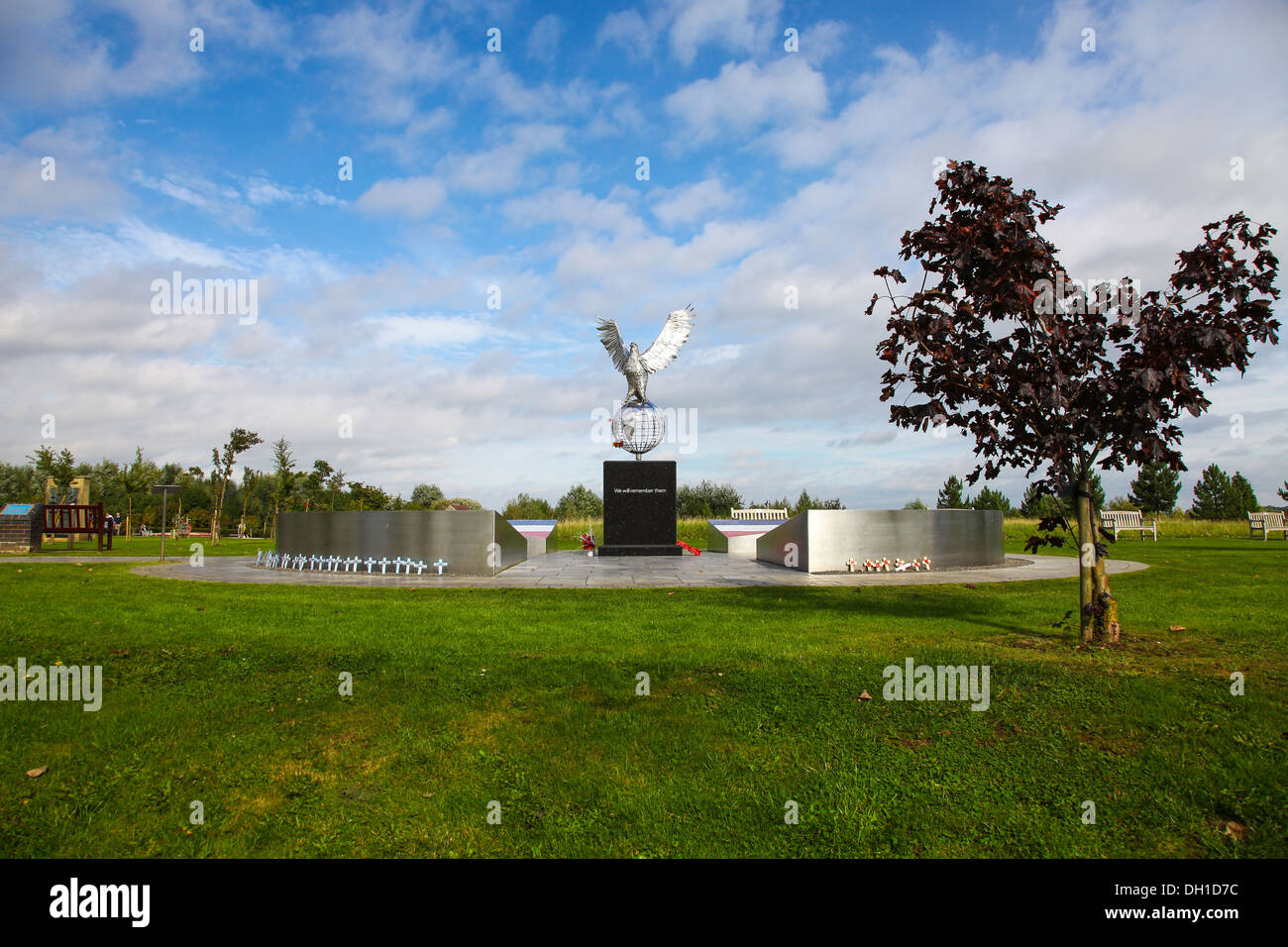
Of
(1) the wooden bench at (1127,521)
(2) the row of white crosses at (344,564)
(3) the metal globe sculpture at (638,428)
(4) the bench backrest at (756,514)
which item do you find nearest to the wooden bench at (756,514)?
(4) the bench backrest at (756,514)

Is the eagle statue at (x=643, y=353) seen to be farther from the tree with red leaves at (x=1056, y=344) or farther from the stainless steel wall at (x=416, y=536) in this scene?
the tree with red leaves at (x=1056, y=344)

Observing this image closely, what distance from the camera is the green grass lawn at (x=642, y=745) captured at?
10.6 ft

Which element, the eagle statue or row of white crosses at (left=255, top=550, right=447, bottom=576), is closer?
row of white crosses at (left=255, top=550, right=447, bottom=576)

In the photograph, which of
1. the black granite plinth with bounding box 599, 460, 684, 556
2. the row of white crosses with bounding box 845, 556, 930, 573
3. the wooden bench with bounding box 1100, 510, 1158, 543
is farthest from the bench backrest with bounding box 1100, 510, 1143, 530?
the black granite plinth with bounding box 599, 460, 684, 556

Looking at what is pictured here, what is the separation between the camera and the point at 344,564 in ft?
51.1

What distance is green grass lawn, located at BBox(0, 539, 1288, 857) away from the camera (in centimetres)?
323

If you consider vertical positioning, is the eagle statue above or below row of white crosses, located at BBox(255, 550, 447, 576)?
above

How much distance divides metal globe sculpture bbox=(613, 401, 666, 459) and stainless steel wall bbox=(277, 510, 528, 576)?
10129 mm

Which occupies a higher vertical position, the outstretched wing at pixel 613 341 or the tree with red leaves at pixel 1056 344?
the outstretched wing at pixel 613 341

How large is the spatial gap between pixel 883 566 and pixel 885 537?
0.70 m

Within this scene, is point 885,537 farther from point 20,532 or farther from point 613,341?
point 20,532

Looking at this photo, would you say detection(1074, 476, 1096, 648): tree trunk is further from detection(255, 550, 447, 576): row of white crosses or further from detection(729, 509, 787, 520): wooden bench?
detection(729, 509, 787, 520): wooden bench

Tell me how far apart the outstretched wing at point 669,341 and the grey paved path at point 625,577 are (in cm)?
1049
